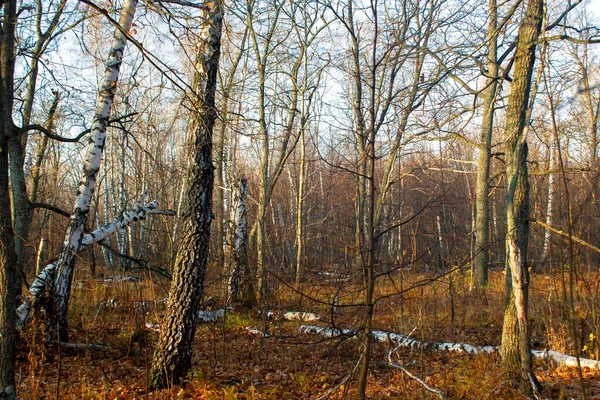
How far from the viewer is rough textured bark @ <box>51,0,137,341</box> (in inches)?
215

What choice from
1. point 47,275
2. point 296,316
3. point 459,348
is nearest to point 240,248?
point 296,316

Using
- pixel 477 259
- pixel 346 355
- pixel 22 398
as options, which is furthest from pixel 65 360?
pixel 477 259

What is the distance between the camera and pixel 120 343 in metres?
5.84

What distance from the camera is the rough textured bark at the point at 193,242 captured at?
4.53 m

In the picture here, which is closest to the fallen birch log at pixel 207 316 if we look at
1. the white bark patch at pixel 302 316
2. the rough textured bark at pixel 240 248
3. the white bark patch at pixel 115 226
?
the rough textured bark at pixel 240 248

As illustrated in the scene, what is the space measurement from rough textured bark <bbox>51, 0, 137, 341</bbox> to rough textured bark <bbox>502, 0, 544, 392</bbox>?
4.78 m

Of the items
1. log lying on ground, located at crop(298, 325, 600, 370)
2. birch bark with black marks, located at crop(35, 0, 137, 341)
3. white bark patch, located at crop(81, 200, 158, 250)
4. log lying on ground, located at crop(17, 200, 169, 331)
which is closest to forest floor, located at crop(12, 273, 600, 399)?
log lying on ground, located at crop(298, 325, 600, 370)

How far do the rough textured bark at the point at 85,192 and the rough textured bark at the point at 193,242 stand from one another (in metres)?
1.56

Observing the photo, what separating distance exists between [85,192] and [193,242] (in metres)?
2.05

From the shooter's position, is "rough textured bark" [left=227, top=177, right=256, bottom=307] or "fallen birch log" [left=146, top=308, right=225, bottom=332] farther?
"rough textured bark" [left=227, top=177, right=256, bottom=307]

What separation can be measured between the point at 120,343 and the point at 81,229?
5.50ft

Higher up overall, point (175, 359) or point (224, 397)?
point (175, 359)

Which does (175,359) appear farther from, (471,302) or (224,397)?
(471,302)

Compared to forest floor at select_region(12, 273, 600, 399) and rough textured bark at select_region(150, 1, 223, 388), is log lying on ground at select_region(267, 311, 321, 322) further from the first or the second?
rough textured bark at select_region(150, 1, 223, 388)
